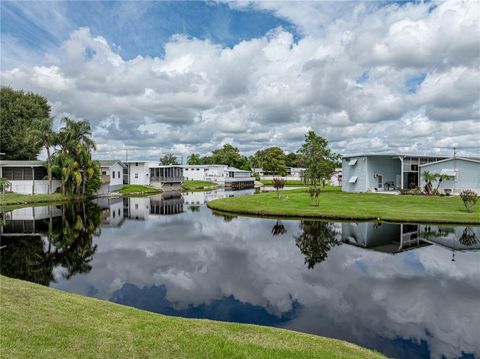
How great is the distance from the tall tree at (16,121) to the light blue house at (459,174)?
58.6 metres

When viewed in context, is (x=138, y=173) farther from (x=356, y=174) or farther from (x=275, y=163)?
(x=275, y=163)

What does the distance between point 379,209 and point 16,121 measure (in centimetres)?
5633

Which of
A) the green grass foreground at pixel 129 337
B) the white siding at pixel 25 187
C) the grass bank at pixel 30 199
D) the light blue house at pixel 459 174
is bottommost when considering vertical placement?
the green grass foreground at pixel 129 337

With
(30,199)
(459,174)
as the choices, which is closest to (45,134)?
(30,199)

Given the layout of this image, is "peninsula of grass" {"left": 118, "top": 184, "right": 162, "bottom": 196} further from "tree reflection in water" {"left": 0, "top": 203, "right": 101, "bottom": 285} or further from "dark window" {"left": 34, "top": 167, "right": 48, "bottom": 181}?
"tree reflection in water" {"left": 0, "top": 203, "right": 101, "bottom": 285}

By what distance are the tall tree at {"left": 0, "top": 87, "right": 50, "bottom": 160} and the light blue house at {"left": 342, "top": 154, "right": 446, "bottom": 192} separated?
48565 millimetres

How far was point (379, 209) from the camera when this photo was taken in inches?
1107

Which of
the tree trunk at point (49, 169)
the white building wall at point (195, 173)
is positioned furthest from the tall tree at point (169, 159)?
the tree trunk at point (49, 169)

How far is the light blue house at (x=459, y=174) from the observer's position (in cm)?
3756

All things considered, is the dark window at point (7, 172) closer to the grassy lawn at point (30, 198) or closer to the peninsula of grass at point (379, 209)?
the grassy lawn at point (30, 198)

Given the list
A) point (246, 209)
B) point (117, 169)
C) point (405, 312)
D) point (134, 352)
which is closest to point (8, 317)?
point (134, 352)

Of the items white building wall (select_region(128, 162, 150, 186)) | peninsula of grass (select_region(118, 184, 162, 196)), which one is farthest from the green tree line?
white building wall (select_region(128, 162, 150, 186))

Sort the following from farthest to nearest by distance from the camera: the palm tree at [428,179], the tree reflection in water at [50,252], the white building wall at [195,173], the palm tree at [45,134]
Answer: the white building wall at [195,173] → the palm tree at [45,134] → the palm tree at [428,179] → the tree reflection in water at [50,252]

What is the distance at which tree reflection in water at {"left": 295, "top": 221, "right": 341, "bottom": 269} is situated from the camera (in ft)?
51.0
